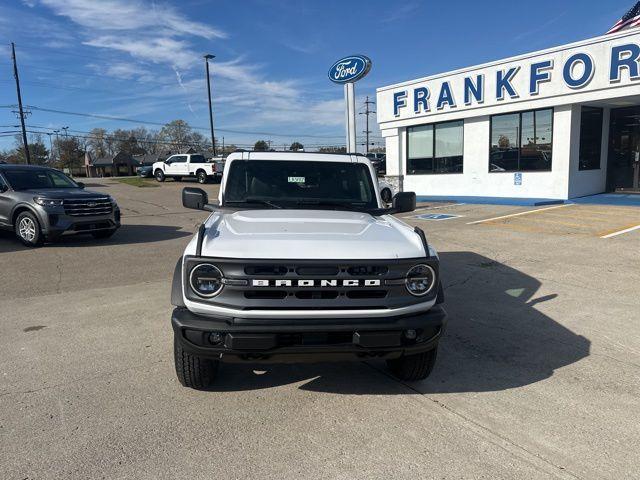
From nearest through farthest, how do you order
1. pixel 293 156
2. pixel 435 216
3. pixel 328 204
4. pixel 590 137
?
1. pixel 328 204
2. pixel 293 156
3. pixel 435 216
4. pixel 590 137

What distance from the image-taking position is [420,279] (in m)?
3.20

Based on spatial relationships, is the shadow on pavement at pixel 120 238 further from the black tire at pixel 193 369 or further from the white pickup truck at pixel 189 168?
the white pickup truck at pixel 189 168

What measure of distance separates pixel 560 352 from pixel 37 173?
35.7 ft

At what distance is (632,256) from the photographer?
7.93 meters

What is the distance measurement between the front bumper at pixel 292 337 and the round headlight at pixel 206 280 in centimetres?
17

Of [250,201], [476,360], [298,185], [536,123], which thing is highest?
[536,123]

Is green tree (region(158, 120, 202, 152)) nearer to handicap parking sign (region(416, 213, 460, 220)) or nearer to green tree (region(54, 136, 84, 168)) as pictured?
green tree (region(54, 136, 84, 168))

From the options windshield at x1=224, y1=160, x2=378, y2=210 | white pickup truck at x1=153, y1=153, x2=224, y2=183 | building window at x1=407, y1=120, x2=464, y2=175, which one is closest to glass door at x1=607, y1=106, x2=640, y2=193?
building window at x1=407, y1=120, x2=464, y2=175

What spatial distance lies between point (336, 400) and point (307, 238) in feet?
4.00

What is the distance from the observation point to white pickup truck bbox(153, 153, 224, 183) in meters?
30.6

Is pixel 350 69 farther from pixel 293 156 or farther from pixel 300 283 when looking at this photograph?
pixel 300 283

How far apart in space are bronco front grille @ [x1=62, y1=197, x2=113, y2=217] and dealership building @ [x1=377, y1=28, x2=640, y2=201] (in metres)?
12.3

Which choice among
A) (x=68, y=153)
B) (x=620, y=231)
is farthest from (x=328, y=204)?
(x=68, y=153)

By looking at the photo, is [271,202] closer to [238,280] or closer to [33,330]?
[238,280]
